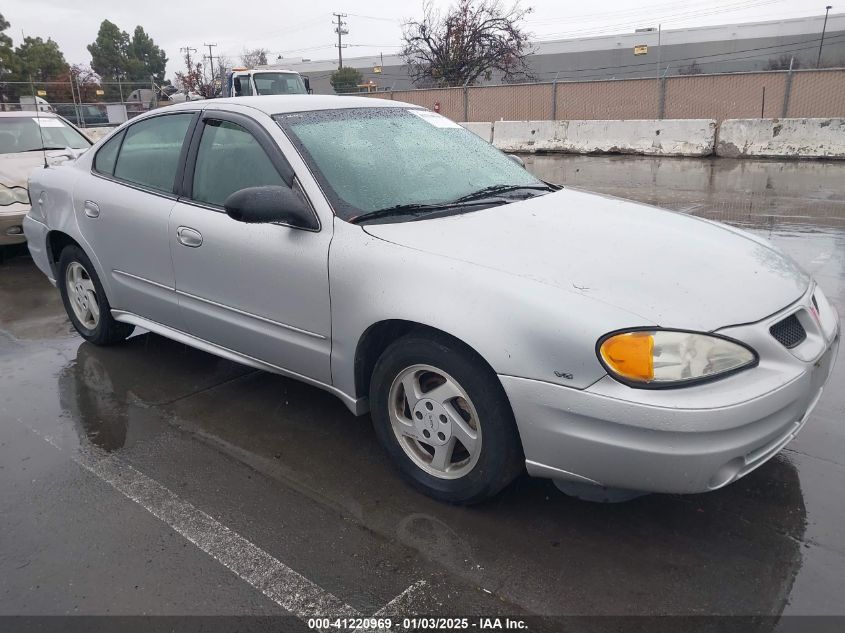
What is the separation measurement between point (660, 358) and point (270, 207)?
174 cm

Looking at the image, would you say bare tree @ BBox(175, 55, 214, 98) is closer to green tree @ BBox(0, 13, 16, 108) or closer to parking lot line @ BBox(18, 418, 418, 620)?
green tree @ BBox(0, 13, 16, 108)

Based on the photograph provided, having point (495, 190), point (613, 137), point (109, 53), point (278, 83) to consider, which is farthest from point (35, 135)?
point (109, 53)

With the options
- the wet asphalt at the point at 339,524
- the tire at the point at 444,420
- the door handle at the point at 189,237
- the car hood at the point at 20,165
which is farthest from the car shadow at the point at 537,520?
the car hood at the point at 20,165

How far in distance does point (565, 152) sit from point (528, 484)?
53.2 ft

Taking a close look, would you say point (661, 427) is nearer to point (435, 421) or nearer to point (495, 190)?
point (435, 421)

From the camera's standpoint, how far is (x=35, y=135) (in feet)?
28.0

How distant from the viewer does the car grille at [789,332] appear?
254 centimetres

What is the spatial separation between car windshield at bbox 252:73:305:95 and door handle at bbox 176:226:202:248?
1654 cm

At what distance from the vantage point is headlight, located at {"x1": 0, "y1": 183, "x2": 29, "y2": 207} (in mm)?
7059

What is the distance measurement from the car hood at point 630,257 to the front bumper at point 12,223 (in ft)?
18.5

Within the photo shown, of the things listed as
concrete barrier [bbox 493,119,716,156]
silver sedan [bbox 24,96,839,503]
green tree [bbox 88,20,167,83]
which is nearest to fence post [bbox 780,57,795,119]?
concrete barrier [bbox 493,119,716,156]

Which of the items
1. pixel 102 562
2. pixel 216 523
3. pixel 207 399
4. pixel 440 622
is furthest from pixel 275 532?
pixel 207 399

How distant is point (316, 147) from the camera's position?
3.32 m

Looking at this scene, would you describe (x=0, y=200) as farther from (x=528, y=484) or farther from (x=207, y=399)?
(x=528, y=484)
